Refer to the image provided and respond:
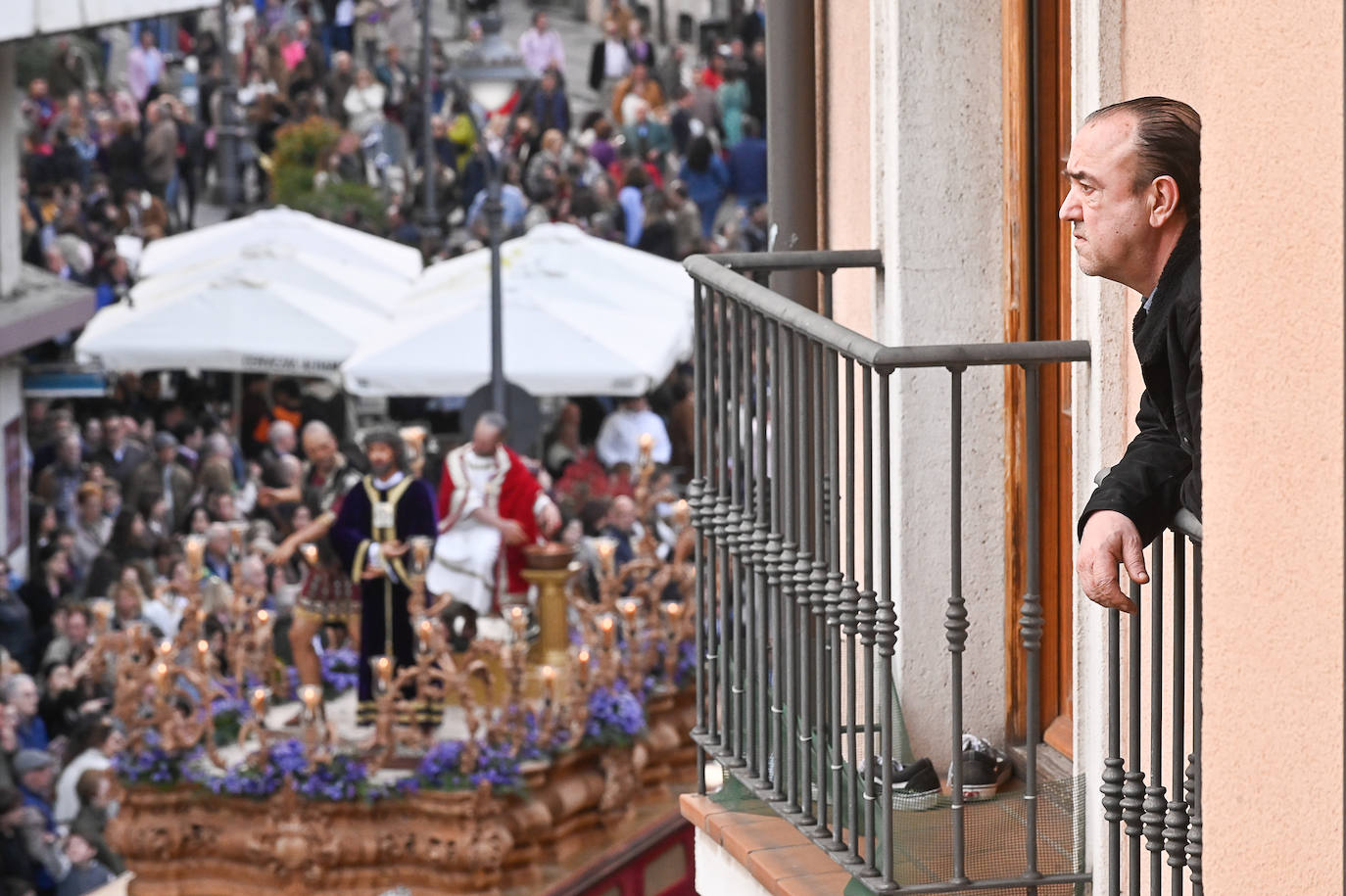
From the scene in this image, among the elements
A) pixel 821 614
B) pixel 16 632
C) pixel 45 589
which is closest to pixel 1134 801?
pixel 821 614

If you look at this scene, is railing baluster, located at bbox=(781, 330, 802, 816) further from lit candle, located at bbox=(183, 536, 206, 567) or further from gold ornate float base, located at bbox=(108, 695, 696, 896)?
lit candle, located at bbox=(183, 536, 206, 567)

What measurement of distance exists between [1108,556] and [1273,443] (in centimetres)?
78

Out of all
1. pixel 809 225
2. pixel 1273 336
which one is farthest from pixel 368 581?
pixel 1273 336

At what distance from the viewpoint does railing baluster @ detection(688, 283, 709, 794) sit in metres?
6.05

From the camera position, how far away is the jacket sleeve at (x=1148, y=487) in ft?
11.9

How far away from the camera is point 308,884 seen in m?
13.0

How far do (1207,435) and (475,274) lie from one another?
17.5 m

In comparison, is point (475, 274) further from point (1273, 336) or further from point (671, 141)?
point (1273, 336)

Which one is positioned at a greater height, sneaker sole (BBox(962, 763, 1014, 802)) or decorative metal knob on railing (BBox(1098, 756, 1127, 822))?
decorative metal knob on railing (BBox(1098, 756, 1127, 822))

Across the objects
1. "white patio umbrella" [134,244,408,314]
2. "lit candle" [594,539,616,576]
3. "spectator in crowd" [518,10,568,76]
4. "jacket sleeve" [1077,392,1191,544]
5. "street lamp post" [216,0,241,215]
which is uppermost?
"spectator in crowd" [518,10,568,76]

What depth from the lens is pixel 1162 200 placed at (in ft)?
12.0

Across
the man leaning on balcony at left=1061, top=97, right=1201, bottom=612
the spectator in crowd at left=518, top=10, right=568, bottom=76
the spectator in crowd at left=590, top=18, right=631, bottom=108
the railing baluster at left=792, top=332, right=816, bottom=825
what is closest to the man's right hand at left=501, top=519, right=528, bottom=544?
the railing baluster at left=792, top=332, right=816, bottom=825

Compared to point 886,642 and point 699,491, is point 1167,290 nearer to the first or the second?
point 886,642

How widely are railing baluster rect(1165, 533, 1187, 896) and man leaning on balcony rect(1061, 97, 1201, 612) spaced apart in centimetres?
18
